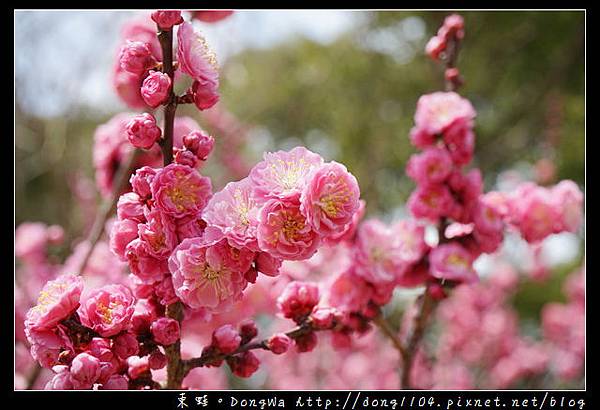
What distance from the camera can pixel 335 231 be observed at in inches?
30.6

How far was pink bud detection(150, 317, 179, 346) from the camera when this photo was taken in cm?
81

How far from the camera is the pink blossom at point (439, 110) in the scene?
1171 mm

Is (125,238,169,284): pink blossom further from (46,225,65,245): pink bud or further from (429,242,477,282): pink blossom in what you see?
(46,225,65,245): pink bud

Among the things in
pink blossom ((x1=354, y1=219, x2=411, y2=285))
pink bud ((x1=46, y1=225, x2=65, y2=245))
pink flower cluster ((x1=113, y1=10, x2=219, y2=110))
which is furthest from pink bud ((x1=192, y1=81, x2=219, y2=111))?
pink bud ((x1=46, y1=225, x2=65, y2=245))

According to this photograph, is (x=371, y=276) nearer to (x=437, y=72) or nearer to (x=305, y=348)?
(x=305, y=348)

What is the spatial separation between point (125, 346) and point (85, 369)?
A: 71 mm

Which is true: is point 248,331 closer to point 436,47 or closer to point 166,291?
point 166,291

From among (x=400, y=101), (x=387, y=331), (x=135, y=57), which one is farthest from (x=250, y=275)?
(x=400, y=101)

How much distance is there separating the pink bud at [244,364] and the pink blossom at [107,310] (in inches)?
7.6

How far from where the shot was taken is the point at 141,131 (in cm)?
82

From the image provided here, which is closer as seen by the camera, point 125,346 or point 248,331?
point 125,346

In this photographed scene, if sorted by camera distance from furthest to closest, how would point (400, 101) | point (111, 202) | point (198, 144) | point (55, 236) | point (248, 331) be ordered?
1. point (400, 101)
2. point (55, 236)
3. point (111, 202)
4. point (248, 331)
5. point (198, 144)
